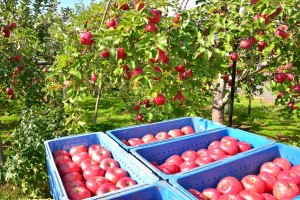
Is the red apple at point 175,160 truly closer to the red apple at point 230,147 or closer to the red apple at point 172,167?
the red apple at point 172,167

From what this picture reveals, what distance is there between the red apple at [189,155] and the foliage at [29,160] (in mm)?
1746

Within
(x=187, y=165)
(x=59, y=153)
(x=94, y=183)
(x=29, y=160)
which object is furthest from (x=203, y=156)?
(x=29, y=160)

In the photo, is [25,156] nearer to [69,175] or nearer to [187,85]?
[69,175]

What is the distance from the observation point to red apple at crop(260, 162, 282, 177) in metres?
1.80

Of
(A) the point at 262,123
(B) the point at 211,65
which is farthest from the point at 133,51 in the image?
(A) the point at 262,123

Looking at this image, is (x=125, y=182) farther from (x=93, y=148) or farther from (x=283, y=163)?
(x=283, y=163)

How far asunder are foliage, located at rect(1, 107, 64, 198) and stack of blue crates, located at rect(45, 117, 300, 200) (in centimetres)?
112

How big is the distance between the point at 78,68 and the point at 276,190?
164 cm

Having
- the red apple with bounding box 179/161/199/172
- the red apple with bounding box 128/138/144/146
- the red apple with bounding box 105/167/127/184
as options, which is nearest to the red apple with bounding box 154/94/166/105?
the red apple with bounding box 128/138/144/146

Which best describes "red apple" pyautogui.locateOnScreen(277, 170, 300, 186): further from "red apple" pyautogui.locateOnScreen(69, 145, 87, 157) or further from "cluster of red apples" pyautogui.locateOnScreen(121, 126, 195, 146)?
"red apple" pyautogui.locateOnScreen(69, 145, 87, 157)

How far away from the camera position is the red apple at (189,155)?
200cm

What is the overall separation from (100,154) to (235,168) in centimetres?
93

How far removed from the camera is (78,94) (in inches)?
89.1

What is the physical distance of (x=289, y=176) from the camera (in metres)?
1.67
